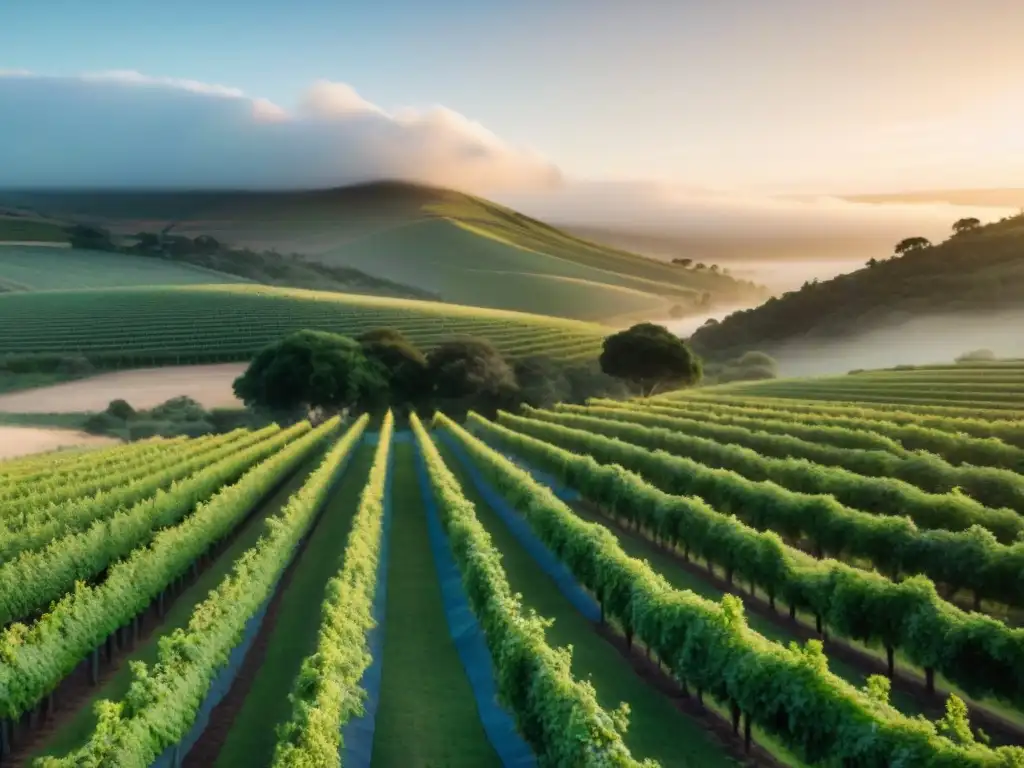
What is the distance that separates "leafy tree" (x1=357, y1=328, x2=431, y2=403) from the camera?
224ft

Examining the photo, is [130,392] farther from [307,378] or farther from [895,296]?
[895,296]

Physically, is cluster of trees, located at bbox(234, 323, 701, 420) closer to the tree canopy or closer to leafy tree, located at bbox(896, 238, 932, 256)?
the tree canopy

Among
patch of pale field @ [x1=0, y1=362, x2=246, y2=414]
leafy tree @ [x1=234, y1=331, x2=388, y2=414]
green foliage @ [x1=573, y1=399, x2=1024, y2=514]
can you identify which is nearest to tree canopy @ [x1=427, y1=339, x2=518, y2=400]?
leafy tree @ [x1=234, y1=331, x2=388, y2=414]

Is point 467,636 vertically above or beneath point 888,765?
beneath

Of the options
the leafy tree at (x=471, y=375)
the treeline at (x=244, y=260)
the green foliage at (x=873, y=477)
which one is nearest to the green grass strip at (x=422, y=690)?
the green foliage at (x=873, y=477)

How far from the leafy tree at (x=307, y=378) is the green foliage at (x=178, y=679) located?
45.1 meters

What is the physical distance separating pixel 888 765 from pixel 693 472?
14.2 m

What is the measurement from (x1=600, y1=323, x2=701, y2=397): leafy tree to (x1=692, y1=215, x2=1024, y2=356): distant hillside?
37.6 metres

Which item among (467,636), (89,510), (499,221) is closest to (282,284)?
(499,221)

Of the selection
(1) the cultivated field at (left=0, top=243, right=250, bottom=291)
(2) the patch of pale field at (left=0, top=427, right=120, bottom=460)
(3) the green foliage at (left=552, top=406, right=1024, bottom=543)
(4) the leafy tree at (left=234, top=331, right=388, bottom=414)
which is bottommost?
(2) the patch of pale field at (left=0, top=427, right=120, bottom=460)

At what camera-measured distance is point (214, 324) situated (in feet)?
290

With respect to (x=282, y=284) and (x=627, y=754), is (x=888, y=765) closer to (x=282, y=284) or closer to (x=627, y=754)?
(x=627, y=754)

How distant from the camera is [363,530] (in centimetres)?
1834

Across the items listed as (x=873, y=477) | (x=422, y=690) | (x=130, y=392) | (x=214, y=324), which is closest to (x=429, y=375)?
(x=130, y=392)
